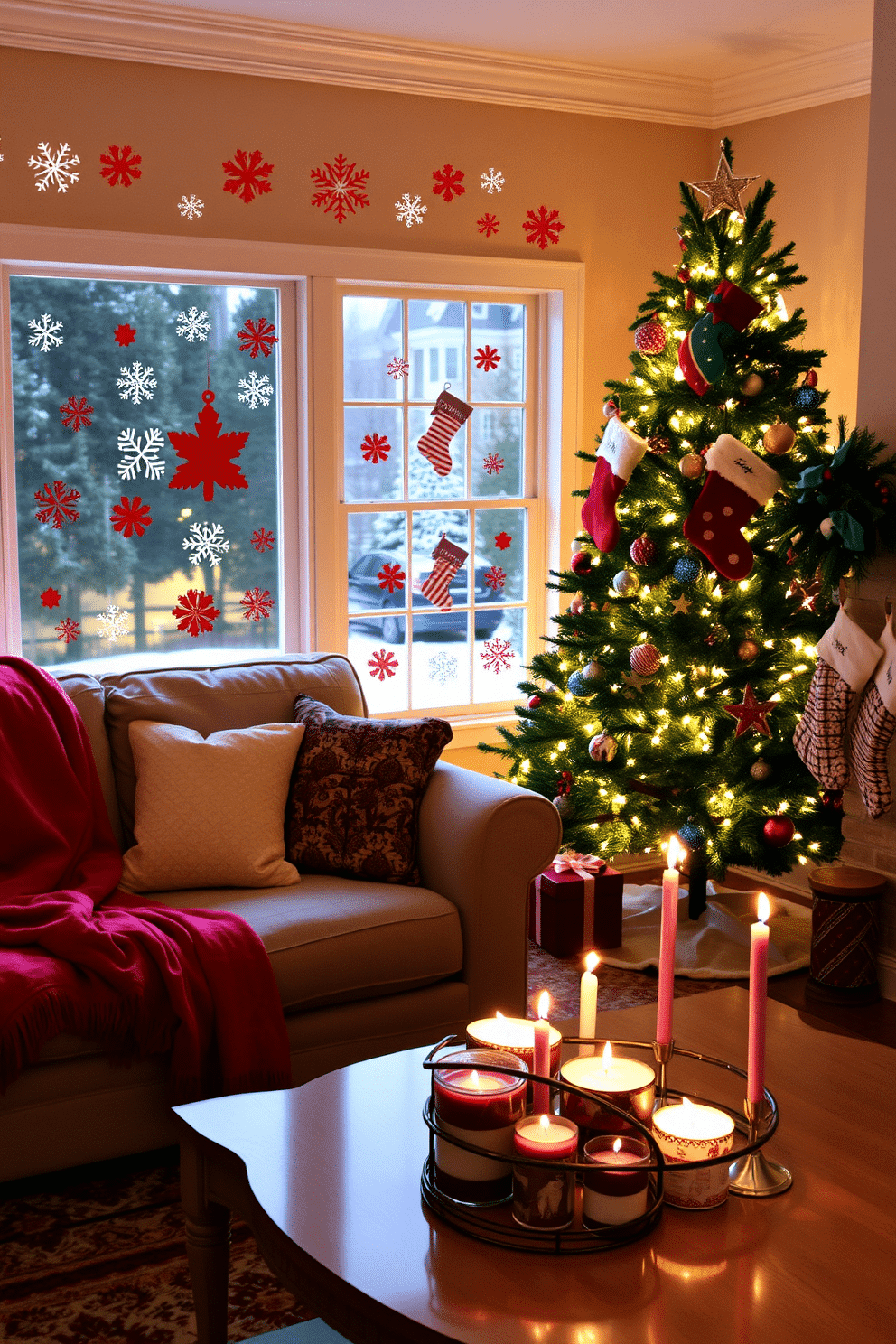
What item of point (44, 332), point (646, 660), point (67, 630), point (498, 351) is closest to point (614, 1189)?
point (646, 660)

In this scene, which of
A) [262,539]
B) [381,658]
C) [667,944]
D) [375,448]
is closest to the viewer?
[667,944]

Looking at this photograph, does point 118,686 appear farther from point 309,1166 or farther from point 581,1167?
point 581,1167

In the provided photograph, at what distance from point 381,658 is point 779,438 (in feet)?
6.04

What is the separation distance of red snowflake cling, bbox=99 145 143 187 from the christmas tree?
1665 mm

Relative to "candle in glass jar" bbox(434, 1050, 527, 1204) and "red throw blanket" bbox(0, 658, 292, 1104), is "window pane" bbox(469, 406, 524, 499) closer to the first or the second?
"red throw blanket" bbox(0, 658, 292, 1104)

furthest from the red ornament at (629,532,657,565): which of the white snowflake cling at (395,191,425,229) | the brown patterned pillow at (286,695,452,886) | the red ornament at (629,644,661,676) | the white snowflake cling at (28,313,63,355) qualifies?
the white snowflake cling at (28,313,63,355)

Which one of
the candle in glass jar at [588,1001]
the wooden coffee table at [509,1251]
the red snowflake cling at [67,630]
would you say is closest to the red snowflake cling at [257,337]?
the red snowflake cling at [67,630]

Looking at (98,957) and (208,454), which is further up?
(208,454)

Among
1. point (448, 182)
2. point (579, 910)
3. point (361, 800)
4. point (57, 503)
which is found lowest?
point (579, 910)

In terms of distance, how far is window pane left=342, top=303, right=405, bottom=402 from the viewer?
4.38m

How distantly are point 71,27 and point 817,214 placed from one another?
2629mm

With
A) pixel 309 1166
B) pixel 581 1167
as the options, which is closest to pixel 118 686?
pixel 309 1166

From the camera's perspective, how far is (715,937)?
3580mm

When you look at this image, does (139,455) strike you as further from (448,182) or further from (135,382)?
(448,182)
